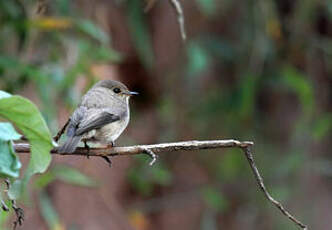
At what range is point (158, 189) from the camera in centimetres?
894

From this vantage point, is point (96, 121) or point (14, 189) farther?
point (96, 121)

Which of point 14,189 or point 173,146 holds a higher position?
point 173,146

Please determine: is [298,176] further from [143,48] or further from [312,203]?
[143,48]

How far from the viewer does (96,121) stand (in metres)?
3.93

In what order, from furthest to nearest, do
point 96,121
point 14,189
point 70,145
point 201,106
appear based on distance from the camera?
point 201,106
point 96,121
point 70,145
point 14,189

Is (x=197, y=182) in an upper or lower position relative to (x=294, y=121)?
lower

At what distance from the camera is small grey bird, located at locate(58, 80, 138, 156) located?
12.2ft

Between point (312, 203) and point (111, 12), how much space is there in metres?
3.13

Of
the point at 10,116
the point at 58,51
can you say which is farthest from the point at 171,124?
the point at 10,116

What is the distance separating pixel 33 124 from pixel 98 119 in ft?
5.51

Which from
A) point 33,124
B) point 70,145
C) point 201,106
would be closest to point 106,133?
point 70,145

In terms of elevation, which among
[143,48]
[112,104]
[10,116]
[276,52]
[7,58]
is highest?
[276,52]

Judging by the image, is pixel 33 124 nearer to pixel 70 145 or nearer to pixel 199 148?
pixel 199 148

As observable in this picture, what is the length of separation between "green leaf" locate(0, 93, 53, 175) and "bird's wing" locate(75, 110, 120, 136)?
4.16 feet
